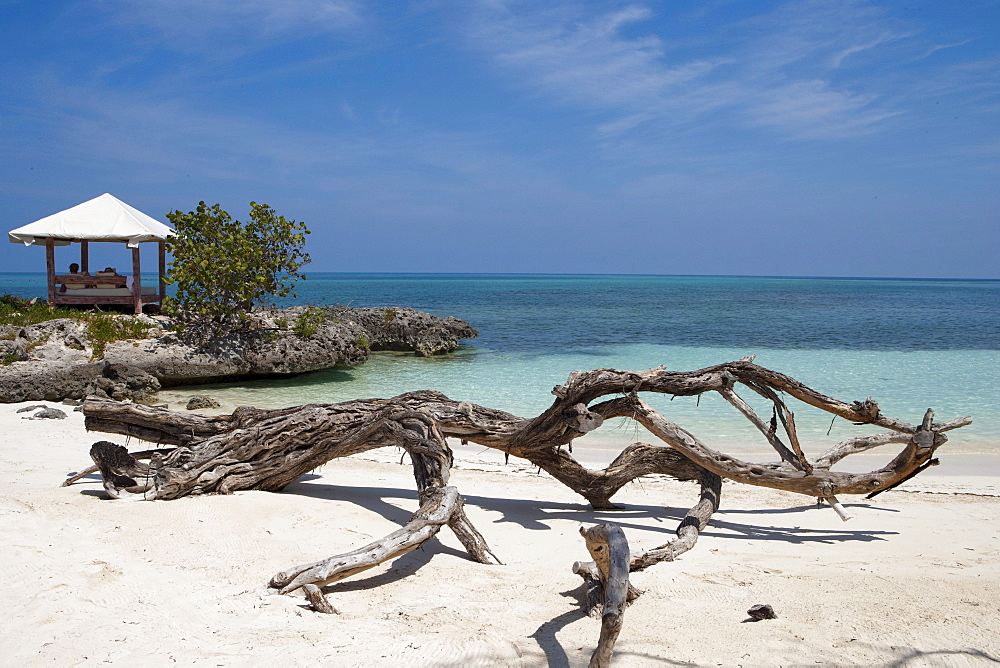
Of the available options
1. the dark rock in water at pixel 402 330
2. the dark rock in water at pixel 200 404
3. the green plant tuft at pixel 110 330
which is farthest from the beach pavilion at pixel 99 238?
the dark rock in water at pixel 402 330

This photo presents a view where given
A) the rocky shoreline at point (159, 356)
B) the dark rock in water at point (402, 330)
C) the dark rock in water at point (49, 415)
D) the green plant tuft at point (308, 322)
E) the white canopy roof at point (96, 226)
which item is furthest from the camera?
the dark rock in water at point (402, 330)

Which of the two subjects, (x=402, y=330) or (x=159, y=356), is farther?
(x=402, y=330)

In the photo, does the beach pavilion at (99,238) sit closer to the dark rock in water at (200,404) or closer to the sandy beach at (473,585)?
the dark rock in water at (200,404)

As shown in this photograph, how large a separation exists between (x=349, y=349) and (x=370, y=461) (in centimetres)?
927

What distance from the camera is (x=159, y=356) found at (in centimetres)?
1412

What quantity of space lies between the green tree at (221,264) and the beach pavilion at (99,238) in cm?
121

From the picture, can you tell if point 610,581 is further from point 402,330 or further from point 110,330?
point 402,330

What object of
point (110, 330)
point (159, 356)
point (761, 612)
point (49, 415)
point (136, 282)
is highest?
point (136, 282)

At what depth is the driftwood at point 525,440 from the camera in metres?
5.79

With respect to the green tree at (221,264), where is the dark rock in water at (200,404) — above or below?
below

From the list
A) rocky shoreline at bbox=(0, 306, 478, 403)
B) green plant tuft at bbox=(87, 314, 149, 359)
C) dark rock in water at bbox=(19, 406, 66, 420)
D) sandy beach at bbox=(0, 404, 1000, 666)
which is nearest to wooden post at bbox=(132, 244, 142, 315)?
rocky shoreline at bbox=(0, 306, 478, 403)

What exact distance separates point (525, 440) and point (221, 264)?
11.6m

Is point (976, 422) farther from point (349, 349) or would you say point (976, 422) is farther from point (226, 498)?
point (349, 349)

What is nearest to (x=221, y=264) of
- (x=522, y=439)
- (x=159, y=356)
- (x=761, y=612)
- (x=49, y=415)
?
(x=159, y=356)
